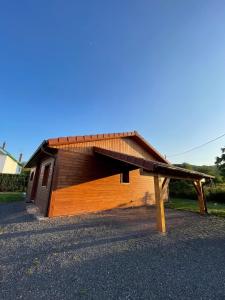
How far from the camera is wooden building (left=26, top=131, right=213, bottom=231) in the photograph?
609 cm

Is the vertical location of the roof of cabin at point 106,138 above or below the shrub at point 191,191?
above

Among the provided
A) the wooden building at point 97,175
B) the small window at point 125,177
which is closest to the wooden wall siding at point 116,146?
the wooden building at point 97,175

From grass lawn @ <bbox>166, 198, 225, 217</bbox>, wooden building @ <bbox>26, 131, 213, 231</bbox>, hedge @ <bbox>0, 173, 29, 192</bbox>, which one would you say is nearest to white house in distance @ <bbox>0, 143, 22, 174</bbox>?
hedge @ <bbox>0, 173, 29, 192</bbox>

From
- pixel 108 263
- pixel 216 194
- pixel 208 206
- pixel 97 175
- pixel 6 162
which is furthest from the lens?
pixel 6 162

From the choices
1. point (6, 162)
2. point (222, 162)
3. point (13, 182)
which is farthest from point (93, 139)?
point (6, 162)

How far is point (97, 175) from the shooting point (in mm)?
8367

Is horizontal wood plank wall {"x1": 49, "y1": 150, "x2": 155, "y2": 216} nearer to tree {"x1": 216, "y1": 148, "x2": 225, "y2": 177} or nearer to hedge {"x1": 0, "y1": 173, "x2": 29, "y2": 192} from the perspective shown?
tree {"x1": 216, "y1": 148, "x2": 225, "y2": 177}

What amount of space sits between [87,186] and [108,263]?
4878 millimetres

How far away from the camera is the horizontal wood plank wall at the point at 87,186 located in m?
7.12

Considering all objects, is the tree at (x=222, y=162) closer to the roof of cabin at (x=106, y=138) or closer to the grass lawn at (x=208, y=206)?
the grass lawn at (x=208, y=206)

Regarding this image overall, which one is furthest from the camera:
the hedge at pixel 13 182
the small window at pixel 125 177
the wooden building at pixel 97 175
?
the hedge at pixel 13 182

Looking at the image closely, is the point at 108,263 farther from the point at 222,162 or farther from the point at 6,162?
the point at 6,162

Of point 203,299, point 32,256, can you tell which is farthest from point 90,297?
point 32,256

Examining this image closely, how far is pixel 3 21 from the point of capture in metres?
6.64
